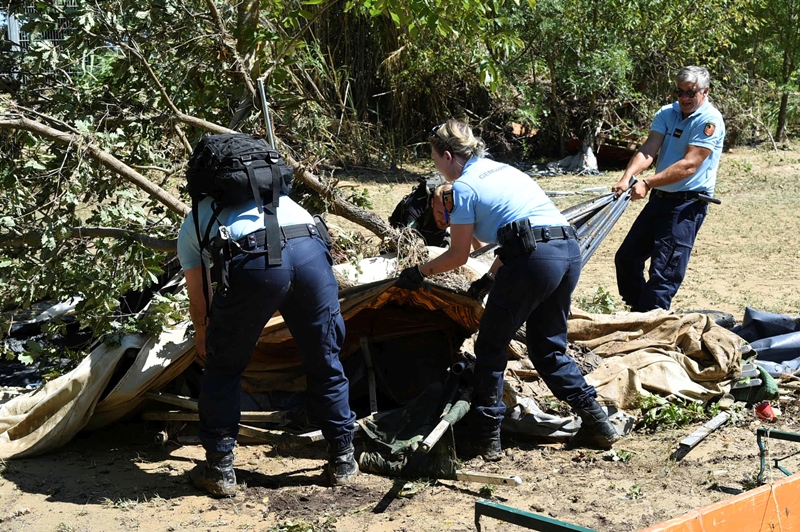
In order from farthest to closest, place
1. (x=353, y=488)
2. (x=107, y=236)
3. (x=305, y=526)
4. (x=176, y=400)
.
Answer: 1. (x=107, y=236)
2. (x=176, y=400)
3. (x=353, y=488)
4. (x=305, y=526)

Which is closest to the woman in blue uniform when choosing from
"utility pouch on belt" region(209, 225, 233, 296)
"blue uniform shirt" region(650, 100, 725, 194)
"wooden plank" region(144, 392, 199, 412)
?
"utility pouch on belt" region(209, 225, 233, 296)

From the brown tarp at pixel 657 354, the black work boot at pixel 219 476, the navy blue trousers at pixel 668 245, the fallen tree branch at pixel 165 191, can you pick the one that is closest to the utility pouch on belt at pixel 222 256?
the black work boot at pixel 219 476

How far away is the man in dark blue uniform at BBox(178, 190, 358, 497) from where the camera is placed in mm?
3396

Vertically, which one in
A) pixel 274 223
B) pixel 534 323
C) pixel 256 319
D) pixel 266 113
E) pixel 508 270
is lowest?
pixel 534 323

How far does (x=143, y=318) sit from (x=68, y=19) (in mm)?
2042

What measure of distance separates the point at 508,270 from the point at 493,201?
0.98 ft

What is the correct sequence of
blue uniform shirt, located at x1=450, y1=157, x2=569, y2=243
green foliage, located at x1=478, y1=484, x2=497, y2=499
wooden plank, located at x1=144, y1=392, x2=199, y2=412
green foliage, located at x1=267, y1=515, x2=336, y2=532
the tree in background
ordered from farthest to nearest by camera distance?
1. the tree in background
2. wooden plank, located at x1=144, y1=392, x2=199, y2=412
3. blue uniform shirt, located at x1=450, y1=157, x2=569, y2=243
4. green foliage, located at x1=478, y1=484, x2=497, y2=499
5. green foliage, located at x1=267, y1=515, x2=336, y2=532

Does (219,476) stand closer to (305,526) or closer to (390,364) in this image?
(305,526)

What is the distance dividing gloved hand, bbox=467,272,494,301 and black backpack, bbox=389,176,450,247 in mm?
1639

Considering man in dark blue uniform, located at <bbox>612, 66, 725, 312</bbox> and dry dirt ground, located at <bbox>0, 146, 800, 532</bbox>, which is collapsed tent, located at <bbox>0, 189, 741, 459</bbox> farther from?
man in dark blue uniform, located at <bbox>612, 66, 725, 312</bbox>

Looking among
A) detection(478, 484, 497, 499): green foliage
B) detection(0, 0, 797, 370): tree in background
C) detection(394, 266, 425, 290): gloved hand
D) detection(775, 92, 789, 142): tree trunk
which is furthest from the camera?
detection(775, 92, 789, 142): tree trunk

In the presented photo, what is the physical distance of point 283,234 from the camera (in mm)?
3451

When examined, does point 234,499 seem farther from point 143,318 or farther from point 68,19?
point 68,19

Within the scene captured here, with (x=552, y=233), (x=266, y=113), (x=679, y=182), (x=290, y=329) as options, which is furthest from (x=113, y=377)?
(x=679, y=182)
